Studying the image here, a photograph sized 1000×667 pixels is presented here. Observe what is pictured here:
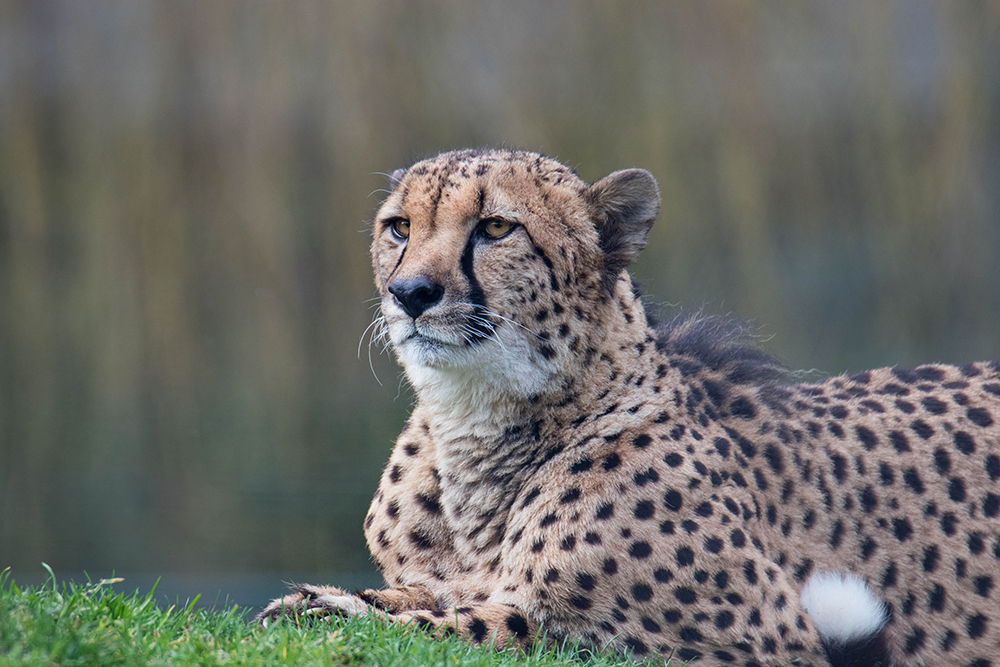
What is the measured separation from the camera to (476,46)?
586 cm

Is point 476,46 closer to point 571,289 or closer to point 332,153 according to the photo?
point 332,153

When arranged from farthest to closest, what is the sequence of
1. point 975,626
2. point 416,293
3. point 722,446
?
1. point 975,626
2. point 722,446
3. point 416,293

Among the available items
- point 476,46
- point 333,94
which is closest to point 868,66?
point 476,46

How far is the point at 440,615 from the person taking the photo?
7.88ft

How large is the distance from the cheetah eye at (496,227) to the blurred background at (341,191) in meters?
3.23

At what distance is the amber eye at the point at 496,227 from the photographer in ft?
8.58

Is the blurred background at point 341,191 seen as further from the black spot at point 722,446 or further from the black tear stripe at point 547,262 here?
the black tear stripe at point 547,262

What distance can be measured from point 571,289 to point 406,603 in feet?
2.99

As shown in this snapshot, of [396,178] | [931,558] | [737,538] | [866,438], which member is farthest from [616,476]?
[396,178]

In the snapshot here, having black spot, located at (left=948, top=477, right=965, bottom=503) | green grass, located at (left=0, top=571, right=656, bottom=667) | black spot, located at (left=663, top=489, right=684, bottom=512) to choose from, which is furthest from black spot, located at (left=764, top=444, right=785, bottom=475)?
green grass, located at (left=0, top=571, right=656, bottom=667)

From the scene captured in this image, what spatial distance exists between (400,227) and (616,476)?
2.89 ft

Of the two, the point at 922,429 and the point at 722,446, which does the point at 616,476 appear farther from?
the point at 922,429

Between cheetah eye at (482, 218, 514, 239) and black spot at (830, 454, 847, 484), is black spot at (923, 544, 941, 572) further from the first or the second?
cheetah eye at (482, 218, 514, 239)

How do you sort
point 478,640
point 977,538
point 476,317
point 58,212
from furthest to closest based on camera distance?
point 58,212 → point 977,538 → point 476,317 → point 478,640
